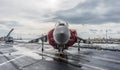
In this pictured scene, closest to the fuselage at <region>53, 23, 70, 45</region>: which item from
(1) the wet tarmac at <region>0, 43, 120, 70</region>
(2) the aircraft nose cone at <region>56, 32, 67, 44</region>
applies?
(2) the aircraft nose cone at <region>56, 32, 67, 44</region>

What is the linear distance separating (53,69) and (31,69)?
1740 mm

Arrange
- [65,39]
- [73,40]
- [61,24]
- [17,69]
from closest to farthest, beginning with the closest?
[17,69], [65,39], [61,24], [73,40]

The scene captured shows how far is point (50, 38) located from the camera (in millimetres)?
29344

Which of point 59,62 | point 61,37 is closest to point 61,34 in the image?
point 61,37

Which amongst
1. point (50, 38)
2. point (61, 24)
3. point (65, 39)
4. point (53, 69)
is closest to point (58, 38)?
point (65, 39)

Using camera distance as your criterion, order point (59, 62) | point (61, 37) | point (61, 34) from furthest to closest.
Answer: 1. point (61, 37)
2. point (61, 34)
3. point (59, 62)

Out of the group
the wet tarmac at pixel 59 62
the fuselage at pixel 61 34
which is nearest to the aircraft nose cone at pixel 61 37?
the fuselage at pixel 61 34

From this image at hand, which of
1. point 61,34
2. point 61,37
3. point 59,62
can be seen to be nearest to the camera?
point 59,62

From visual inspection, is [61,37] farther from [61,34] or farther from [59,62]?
[59,62]

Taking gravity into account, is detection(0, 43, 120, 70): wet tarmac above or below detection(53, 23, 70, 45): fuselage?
below

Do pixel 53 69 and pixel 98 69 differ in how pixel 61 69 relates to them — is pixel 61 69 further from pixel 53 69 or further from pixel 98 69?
pixel 98 69

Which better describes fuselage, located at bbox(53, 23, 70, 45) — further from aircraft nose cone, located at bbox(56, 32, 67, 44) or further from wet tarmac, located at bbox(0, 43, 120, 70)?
wet tarmac, located at bbox(0, 43, 120, 70)

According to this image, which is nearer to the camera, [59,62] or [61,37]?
[59,62]

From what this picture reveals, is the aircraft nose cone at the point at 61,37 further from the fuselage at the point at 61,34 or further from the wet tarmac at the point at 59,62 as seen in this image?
the wet tarmac at the point at 59,62
